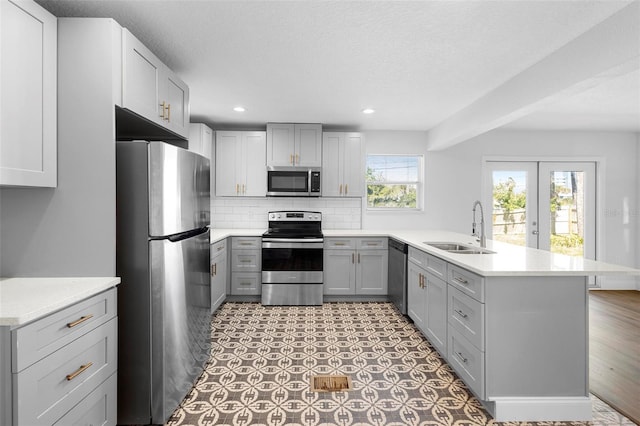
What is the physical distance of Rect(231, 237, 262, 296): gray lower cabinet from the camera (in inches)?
173

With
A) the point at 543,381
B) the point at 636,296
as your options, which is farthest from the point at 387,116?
Answer: the point at 636,296

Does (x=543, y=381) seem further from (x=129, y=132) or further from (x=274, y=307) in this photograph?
(x=129, y=132)

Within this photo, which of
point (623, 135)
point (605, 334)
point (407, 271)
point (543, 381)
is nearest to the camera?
point (543, 381)

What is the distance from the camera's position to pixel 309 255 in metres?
4.27

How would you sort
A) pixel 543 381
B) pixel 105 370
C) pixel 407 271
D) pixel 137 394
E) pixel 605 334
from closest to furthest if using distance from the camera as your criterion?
pixel 105 370 → pixel 137 394 → pixel 543 381 → pixel 605 334 → pixel 407 271

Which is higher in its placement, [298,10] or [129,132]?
[298,10]

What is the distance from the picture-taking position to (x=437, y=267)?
2.88 m

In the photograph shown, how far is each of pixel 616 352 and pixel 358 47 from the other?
3341 millimetres

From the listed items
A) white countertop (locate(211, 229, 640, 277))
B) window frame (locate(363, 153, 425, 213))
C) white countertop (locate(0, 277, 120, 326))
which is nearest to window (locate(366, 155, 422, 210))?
window frame (locate(363, 153, 425, 213))

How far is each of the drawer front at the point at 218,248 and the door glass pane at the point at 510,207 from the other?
3.83 meters

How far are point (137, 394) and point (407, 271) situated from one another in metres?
2.72

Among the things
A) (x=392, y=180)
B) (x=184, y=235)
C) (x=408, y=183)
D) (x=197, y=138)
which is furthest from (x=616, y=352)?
(x=197, y=138)

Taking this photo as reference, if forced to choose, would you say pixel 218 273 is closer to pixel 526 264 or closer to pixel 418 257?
pixel 418 257

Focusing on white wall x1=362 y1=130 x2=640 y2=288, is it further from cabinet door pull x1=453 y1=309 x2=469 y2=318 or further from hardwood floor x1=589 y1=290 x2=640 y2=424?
cabinet door pull x1=453 y1=309 x2=469 y2=318
